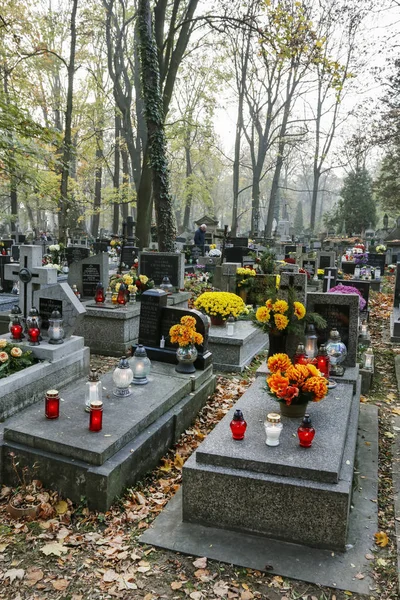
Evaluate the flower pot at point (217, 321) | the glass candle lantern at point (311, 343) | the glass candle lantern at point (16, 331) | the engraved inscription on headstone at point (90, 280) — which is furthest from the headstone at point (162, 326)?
the engraved inscription on headstone at point (90, 280)

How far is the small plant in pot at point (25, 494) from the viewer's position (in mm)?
4051

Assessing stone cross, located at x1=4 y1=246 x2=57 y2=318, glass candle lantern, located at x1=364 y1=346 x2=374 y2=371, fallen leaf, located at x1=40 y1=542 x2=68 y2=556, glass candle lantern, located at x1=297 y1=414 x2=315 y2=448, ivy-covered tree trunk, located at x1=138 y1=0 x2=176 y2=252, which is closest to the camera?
fallen leaf, located at x1=40 y1=542 x2=68 y2=556

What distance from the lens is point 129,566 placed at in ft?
11.4

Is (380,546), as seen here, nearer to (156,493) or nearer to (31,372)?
(156,493)

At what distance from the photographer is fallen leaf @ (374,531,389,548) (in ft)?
11.9

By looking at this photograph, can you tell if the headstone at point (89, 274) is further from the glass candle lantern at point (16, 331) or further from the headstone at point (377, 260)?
the headstone at point (377, 260)

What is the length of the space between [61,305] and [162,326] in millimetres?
1447

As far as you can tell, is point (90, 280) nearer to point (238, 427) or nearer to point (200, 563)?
point (238, 427)

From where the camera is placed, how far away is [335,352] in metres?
5.87

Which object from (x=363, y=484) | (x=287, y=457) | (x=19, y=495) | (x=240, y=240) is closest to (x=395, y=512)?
(x=363, y=484)

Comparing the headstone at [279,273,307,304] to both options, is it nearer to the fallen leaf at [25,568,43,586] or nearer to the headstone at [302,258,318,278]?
the fallen leaf at [25,568,43,586]

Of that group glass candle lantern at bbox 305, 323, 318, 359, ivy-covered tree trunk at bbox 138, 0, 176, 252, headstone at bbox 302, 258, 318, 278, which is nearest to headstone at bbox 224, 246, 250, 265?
headstone at bbox 302, 258, 318, 278

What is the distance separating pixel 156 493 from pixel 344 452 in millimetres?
1816

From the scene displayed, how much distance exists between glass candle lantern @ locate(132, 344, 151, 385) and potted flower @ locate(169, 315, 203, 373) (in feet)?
1.95
